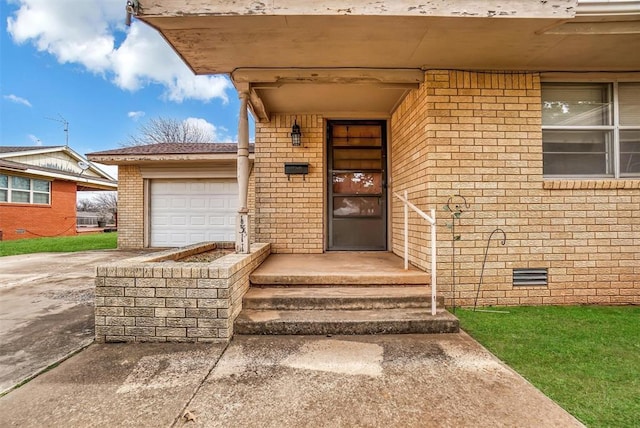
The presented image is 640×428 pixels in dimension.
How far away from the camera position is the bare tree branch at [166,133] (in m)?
23.9

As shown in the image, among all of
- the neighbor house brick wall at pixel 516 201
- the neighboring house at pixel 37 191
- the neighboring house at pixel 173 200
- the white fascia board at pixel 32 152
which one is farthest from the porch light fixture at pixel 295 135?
the white fascia board at pixel 32 152

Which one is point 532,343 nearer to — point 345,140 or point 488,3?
point 488,3

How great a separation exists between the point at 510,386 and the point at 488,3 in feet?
10.0

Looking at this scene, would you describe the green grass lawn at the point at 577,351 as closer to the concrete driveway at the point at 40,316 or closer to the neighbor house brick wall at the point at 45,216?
the concrete driveway at the point at 40,316

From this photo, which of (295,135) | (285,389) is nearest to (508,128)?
(295,135)

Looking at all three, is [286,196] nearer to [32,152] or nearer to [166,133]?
[32,152]

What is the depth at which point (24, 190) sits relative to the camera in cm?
1300

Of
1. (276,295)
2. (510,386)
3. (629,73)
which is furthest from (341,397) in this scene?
(629,73)

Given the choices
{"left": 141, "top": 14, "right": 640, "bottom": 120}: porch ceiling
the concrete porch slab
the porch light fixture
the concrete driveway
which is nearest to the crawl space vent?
the concrete porch slab

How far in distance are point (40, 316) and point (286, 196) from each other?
132 inches

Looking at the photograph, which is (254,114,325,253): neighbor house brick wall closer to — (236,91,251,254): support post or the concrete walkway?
(236,91,251,254): support post

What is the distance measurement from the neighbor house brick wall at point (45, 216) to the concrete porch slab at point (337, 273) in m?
13.9

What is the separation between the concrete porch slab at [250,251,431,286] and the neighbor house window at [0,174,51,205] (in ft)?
45.6

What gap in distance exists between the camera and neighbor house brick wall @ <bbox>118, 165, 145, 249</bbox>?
933 cm
